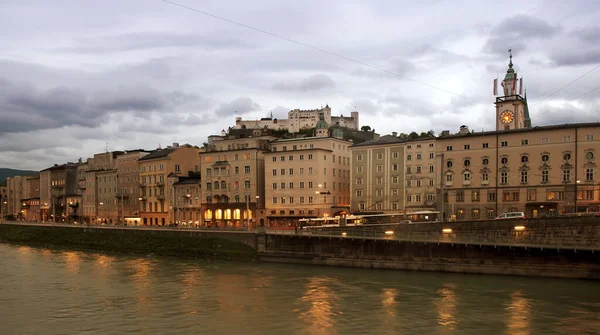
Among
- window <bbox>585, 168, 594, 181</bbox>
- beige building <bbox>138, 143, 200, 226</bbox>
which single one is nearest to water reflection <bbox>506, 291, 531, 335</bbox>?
window <bbox>585, 168, 594, 181</bbox>

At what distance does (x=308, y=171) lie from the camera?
80.3 metres

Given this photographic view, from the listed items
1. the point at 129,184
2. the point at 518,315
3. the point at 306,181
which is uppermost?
the point at 306,181

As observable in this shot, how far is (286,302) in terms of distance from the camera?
36.2 meters

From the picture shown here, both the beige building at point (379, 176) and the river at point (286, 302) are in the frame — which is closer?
the river at point (286, 302)

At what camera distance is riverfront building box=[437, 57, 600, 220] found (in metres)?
59.6

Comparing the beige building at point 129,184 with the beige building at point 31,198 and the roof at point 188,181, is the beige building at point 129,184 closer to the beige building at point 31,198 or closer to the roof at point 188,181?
the roof at point 188,181

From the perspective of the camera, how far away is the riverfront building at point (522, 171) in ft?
196

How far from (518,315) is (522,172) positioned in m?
35.1

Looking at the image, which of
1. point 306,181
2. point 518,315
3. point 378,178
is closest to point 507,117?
point 378,178

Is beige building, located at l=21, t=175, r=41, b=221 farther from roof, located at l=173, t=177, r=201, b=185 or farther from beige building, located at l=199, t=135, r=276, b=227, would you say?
beige building, located at l=199, t=135, r=276, b=227

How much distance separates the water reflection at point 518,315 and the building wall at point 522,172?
813 inches

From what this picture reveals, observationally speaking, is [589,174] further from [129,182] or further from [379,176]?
[129,182]

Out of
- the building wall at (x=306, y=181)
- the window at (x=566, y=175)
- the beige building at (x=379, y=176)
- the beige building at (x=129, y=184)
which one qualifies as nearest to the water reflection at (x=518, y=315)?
the window at (x=566, y=175)

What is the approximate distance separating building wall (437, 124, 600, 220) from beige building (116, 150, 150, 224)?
211 ft
